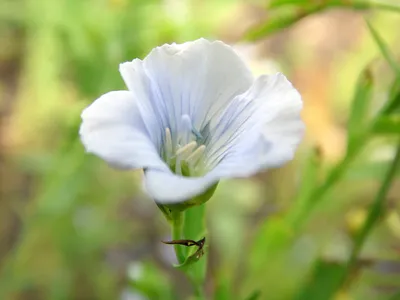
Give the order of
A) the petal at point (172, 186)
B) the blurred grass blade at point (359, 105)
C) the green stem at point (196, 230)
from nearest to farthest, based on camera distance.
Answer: the petal at point (172, 186) < the green stem at point (196, 230) < the blurred grass blade at point (359, 105)

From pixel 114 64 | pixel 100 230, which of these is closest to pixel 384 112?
pixel 114 64

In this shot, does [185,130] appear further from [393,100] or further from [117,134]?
[393,100]

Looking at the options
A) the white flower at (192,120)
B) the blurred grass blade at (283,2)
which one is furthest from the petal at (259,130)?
the blurred grass blade at (283,2)

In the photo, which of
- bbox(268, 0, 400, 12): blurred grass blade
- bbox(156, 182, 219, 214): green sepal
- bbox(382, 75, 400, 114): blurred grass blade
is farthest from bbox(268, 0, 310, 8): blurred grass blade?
bbox(156, 182, 219, 214): green sepal

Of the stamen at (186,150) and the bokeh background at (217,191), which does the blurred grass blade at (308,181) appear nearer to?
the bokeh background at (217,191)

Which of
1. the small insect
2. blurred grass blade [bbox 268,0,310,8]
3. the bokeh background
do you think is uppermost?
blurred grass blade [bbox 268,0,310,8]

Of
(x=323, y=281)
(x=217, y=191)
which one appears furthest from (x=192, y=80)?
(x=217, y=191)

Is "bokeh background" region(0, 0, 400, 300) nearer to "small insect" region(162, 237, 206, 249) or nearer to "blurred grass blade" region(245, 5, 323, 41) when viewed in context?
"blurred grass blade" region(245, 5, 323, 41)
